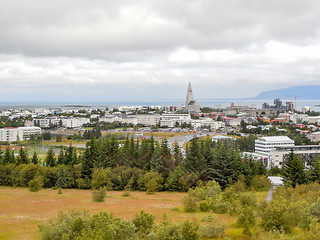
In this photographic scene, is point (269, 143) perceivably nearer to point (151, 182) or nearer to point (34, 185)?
point (151, 182)

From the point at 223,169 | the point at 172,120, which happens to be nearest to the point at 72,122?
the point at 172,120

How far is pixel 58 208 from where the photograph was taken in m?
18.0

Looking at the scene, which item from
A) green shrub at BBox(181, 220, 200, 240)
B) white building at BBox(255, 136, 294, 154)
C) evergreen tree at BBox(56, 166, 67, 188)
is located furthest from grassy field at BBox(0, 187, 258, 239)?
white building at BBox(255, 136, 294, 154)

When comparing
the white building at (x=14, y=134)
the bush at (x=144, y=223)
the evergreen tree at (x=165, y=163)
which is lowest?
the white building at (x=14, y=134)

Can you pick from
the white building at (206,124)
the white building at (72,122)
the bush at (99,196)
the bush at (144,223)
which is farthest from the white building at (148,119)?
the bush at (144,223)

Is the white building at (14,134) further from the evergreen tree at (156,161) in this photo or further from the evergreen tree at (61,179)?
the evergreen tree at (156,161)

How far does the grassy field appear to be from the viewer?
1384cm

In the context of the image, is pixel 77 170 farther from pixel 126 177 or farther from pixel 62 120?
pixel 62 120

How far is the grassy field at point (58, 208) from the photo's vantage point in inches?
545

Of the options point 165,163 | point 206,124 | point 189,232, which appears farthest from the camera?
point 206,124

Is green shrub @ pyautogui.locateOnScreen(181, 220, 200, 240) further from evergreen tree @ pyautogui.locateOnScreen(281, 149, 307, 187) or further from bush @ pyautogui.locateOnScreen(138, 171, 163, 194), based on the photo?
evergreen tree @ pyautogui.locateOnScreen(281, 149, 307, 187)

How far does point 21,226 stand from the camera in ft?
46.9

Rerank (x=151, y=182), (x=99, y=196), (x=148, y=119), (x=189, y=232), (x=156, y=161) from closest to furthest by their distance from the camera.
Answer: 1. (x=189, y=232)
2. (x=99, y=196)
3. (x=151, y=182)
4. (x=156, y=161)
5. (x=148, y=119)

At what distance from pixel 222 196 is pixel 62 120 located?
315 ft
